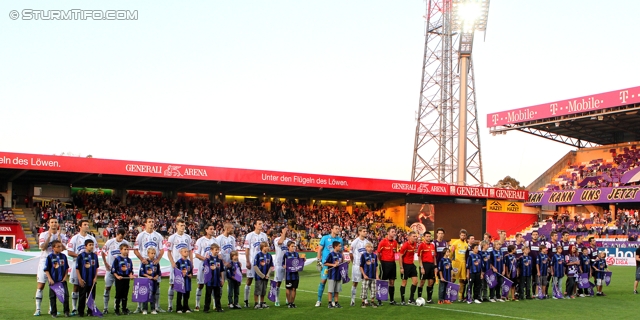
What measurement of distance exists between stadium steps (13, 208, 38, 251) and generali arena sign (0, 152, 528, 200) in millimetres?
3217

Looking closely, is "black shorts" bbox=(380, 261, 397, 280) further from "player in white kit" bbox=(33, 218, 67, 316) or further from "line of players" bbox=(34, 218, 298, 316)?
"player in white kit" bbox=(33, 218, 67, 316)

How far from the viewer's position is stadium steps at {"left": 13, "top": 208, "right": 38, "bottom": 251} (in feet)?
102

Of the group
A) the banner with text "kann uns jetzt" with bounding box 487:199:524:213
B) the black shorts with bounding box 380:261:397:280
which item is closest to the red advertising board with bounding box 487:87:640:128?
the banner with text "kann uns jetzt" with bounding box 487:199:524:213

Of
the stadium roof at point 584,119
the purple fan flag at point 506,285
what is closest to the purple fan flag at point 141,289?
the purple fan flag at point 506,285

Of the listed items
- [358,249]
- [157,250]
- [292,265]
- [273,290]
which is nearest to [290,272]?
[292,265]

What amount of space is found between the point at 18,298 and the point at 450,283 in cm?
998

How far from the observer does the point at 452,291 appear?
1553cm

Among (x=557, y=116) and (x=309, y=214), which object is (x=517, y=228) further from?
(x=309, y=214)

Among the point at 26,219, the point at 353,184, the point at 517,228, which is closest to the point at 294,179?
the point at 353,184

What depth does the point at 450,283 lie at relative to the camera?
15438 millimetres

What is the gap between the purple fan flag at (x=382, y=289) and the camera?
14664 mm

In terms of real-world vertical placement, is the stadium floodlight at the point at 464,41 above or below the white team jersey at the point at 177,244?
above

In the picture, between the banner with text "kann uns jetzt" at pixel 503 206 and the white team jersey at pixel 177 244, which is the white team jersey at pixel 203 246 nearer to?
the white team jersey at pixel 177 244

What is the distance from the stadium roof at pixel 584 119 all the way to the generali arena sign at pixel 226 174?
5.26 meters
